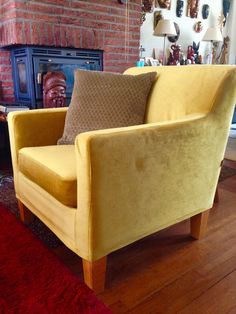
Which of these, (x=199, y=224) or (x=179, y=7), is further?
(x=179, y=7)

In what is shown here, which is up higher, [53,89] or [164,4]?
[164,4]

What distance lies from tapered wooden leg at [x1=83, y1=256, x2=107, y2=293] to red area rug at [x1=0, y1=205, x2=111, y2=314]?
0.03 m

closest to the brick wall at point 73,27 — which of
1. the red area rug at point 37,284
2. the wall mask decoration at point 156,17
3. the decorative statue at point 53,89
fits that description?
the decorative statue at point 53,89

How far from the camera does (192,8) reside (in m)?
4.09

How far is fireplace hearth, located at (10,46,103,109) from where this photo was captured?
238 centimetres

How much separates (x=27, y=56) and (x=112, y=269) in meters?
1.89

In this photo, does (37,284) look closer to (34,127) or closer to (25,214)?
(25,214)

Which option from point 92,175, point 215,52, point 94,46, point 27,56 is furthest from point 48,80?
point 215,52

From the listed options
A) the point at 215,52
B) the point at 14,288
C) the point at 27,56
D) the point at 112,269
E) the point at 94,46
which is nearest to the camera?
the point at 14,288

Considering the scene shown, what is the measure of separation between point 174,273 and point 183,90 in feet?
2.65

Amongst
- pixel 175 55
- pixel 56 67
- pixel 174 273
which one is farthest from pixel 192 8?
pixel 174 273

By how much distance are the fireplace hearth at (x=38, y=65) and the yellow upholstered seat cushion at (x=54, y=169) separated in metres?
1.21

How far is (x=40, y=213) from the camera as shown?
1253mm

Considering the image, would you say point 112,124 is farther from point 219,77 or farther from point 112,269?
point 112,269
